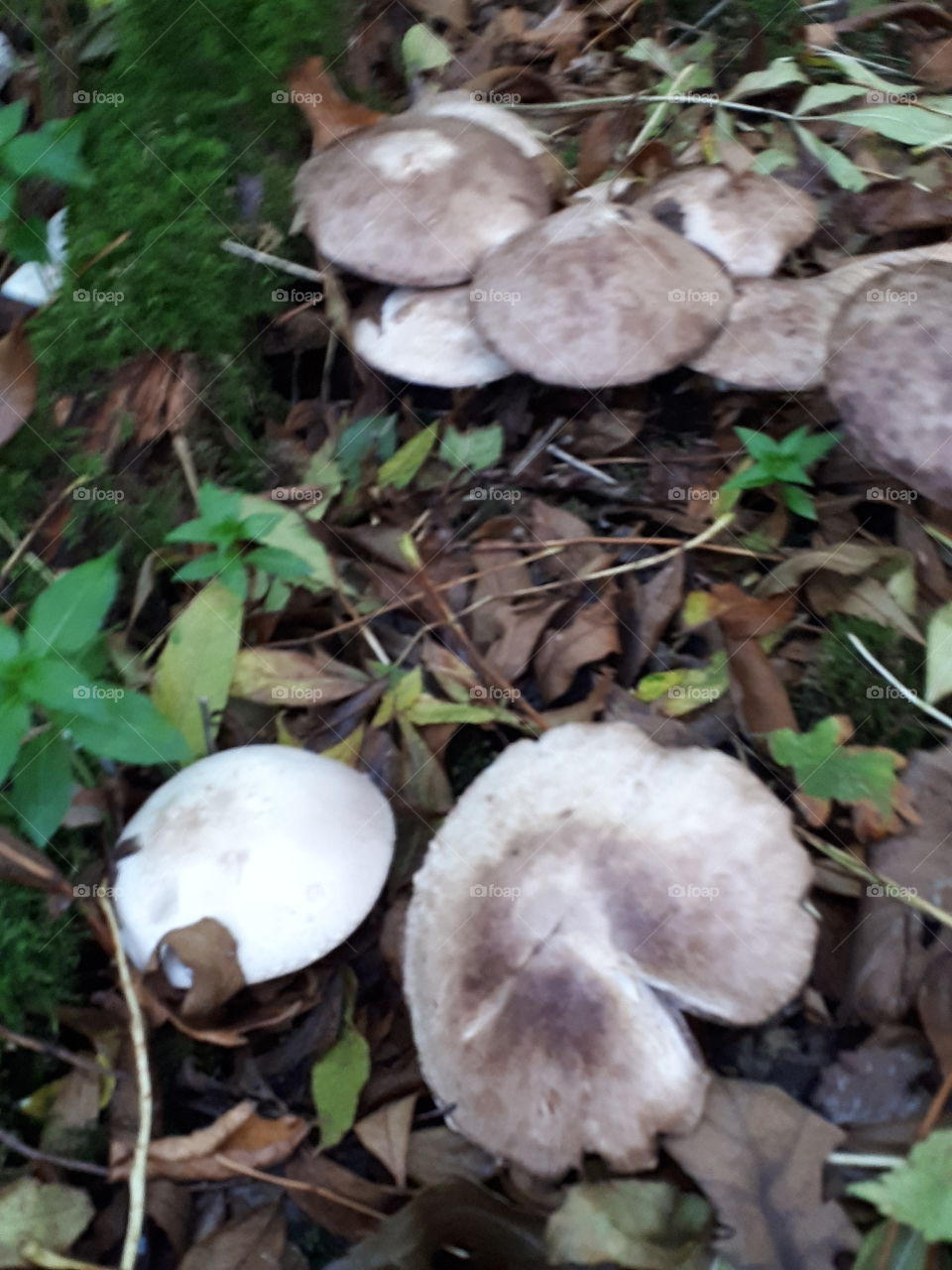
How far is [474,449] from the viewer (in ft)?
9.41

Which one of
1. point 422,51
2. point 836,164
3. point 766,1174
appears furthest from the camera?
point 422,51

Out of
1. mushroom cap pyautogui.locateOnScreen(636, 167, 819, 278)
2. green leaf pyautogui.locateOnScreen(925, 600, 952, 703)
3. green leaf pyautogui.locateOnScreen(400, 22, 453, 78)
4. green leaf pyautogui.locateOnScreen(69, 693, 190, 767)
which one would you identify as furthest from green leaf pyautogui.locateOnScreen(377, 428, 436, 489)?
green leaf pyautogui.locateOnScreen(400, 22, 453, 78)

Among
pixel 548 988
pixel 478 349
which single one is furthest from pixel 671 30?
pixel 548 988

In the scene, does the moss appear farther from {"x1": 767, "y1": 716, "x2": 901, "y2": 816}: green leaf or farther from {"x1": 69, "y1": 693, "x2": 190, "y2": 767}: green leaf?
{"x1": 69, "y1": 693, "x2": 190, "y2": 767}: green leaf

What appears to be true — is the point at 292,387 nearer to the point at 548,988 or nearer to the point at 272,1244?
the point at 548,988

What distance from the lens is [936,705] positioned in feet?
7.46

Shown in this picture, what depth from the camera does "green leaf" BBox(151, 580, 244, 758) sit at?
2.37 m

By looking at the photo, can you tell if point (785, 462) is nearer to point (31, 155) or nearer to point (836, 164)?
point (836, 164)

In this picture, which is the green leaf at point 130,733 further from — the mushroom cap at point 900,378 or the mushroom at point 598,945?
the mushroom cap at point 900,378

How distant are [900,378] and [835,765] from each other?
958 mm

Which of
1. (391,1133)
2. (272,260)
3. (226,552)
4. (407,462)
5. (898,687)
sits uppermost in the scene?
(272,260)

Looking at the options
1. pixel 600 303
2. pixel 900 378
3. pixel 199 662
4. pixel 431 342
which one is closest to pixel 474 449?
pixel 431 342

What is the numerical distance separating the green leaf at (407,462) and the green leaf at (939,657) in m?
1.58

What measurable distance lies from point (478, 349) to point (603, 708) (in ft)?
4.03
